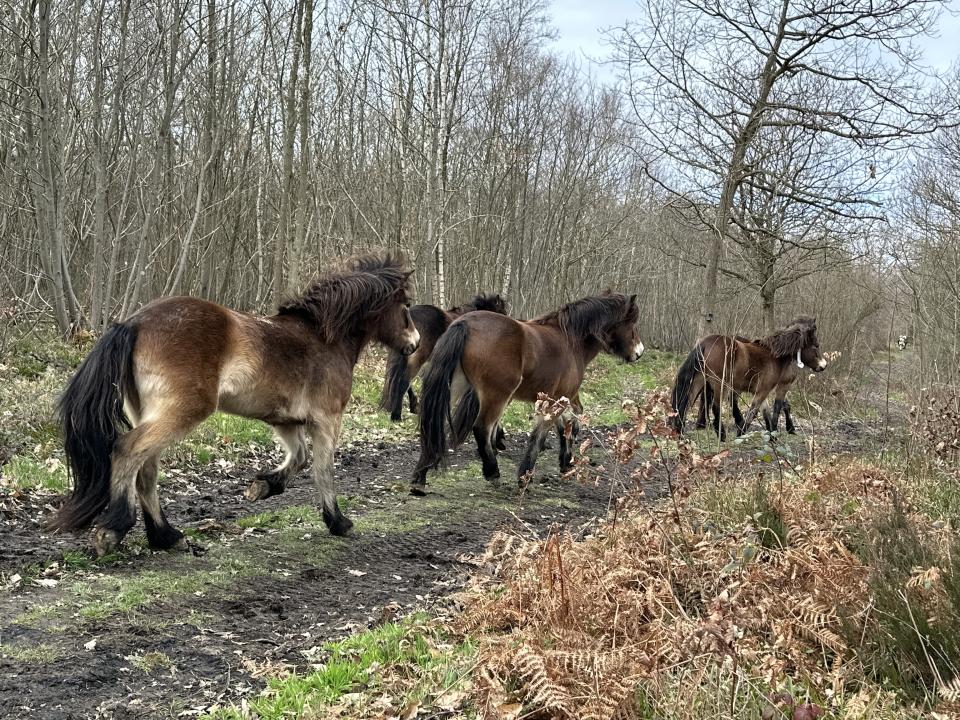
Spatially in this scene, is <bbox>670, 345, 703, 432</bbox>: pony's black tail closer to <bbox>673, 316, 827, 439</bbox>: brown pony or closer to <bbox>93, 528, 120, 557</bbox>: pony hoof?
<bbox>673, 316, 827, 439</bbox>: brown pony

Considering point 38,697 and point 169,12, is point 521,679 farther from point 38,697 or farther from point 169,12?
point 169,12

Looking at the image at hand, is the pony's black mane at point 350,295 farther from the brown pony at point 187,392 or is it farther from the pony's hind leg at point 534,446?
the pony's hind leg at point 534,446

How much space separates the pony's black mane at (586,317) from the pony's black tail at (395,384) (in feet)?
8.58

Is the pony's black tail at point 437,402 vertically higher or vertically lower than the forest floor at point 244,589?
higher

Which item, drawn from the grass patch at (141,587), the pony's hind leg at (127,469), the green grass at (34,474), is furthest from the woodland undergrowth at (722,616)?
the green grass at (34,474)

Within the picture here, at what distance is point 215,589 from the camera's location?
4.78 meters

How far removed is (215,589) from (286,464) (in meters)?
1.48

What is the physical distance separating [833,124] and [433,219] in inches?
340

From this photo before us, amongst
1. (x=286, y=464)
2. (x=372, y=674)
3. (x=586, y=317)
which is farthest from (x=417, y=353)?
(x=372, y=674)

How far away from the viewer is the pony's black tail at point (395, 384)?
11344 millimetres

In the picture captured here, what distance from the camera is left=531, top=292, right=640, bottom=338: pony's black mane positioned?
9656 mm

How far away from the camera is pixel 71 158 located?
13.6m

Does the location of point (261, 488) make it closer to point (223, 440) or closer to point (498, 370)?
point (498, 370)

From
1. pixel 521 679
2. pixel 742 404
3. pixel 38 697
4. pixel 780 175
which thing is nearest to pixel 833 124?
pixel 780 175
